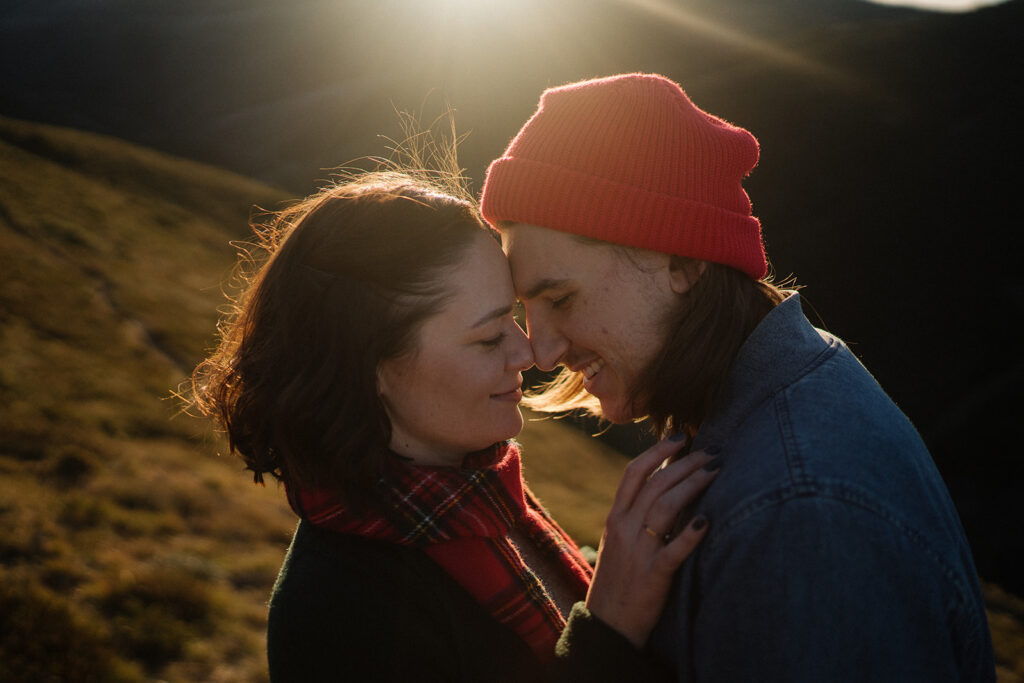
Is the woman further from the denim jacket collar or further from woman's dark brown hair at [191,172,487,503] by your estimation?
the denim jacket collar

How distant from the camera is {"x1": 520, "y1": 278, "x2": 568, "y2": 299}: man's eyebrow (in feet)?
8.03

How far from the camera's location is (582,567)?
290 cm

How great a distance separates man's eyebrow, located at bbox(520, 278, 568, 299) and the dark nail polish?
862mm

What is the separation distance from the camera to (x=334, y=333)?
2311mm

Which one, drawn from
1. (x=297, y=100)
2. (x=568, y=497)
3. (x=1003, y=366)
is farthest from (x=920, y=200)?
(x=297, y=100)

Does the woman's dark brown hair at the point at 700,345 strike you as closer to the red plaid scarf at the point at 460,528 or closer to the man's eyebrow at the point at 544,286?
the man's eyebrow at the point at 544,286

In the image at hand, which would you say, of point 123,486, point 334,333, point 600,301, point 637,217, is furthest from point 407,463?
point 123,486

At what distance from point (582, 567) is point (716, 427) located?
114cm

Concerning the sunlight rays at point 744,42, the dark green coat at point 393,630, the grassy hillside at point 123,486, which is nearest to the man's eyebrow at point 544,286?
the dark green coat at point 393,630

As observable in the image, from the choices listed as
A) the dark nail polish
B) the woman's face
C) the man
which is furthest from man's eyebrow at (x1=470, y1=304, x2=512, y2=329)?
the dark nail polish

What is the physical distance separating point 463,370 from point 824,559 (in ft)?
4.40

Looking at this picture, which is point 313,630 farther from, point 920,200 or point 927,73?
point 927,73

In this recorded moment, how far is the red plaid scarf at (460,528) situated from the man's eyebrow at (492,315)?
0.59 metres

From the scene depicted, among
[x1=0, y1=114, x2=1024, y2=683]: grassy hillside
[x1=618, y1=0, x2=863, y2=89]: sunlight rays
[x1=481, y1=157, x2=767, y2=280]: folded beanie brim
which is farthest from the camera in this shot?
[x1=618, y1=0, x2=863, y2=89]: sunlight rays
